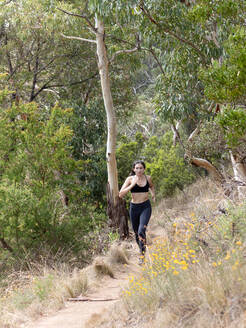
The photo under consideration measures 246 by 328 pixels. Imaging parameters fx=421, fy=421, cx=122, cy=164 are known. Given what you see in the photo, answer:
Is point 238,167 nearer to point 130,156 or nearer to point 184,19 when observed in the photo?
point 184,19

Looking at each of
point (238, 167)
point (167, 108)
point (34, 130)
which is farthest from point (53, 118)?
point (238, 167)

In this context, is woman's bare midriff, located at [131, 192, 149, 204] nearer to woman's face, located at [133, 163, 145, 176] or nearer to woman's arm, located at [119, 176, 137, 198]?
woman's arm, located at [119, 176, 137, 198]

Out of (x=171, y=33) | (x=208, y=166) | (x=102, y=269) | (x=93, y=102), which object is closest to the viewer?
(x=102, y=269)

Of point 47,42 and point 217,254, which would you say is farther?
point 47,42

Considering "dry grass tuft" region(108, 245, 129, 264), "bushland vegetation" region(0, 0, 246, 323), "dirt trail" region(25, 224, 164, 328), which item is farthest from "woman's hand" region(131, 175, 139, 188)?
"dry grass tuft" region(108, 245, 129, 264)

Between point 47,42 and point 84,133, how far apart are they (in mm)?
3496

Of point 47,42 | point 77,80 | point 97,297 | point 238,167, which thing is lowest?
point 97,297

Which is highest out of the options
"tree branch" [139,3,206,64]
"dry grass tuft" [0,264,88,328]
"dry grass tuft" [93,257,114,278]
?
"tree branch" [139,3,206,64]

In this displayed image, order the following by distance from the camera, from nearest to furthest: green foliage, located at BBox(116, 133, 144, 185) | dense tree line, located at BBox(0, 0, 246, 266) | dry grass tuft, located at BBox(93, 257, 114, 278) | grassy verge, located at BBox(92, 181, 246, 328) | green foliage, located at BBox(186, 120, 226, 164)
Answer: grassy verge, located at BBox(92, 181, 246, 328)
dry grass tuft, located at BBox(93, 257, 114, 278)
dense tree line, located at BBox(0, 0, 246, 266)
green foliage, located at BBox(186, 120, 226, 164)
green foliage, located at BBox(116, 133, 144, 185)

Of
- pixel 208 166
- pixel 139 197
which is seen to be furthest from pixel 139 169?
pixel 208 166

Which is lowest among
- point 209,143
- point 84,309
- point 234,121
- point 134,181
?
point 84,309

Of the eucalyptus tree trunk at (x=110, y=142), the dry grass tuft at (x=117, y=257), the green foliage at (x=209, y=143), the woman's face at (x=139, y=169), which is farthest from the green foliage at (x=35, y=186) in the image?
the green foliage at (x=209, y=143)

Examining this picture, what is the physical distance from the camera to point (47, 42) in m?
14.9

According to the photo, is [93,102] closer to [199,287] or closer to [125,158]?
[125,158]
